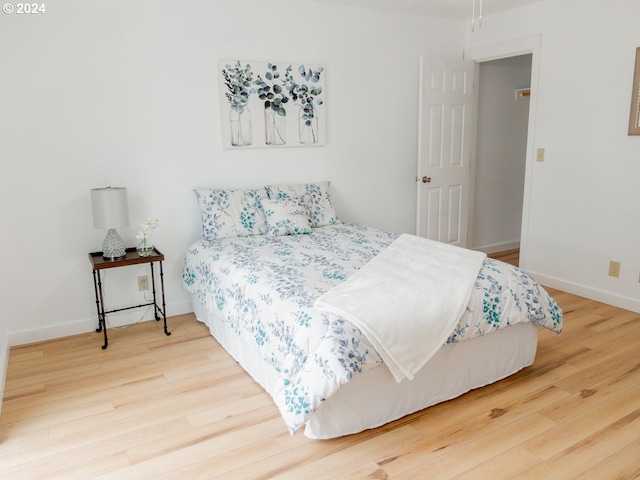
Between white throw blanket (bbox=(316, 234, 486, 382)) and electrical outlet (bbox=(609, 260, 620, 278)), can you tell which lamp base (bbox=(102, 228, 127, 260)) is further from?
electrical outlet (bbox=(609, 260, 620, 278))

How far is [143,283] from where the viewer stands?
3.71 m

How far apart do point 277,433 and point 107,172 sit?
7.33 ft

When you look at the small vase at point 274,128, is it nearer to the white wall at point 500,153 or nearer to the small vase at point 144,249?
the small vase at point 144,249

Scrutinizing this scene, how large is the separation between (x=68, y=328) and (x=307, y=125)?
8.03ft

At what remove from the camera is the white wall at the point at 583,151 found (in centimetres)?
370

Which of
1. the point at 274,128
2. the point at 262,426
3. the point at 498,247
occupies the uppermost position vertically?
the point at 274,128

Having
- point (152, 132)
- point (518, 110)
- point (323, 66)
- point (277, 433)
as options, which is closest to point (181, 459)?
point (277, 433)

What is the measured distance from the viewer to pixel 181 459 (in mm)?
2133

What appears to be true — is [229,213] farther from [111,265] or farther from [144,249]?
[111,265]

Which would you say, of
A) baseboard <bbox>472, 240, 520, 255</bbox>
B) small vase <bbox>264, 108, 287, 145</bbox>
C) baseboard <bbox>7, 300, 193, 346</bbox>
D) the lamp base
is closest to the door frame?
baseboard <bbox>472, 240, 520, 255</bbox>

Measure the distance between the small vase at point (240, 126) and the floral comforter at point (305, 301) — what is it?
83 centimetres

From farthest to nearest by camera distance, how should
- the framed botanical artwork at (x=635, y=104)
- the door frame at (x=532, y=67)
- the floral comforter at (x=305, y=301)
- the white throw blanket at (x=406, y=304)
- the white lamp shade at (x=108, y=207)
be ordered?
the door frame at (x=532, y=67)
the framed botanical artwork at (x=635, y=104)
the white lamp shade at (x=108, y=207)
the white throw blanket at (x=406, y=304)
the floral comforter at (x=305, y=301)

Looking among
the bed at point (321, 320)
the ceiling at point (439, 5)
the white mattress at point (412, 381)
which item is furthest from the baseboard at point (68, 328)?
the ceiling at point (439, 5)

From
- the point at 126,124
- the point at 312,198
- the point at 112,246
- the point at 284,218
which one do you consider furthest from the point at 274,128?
the point at 112,246
